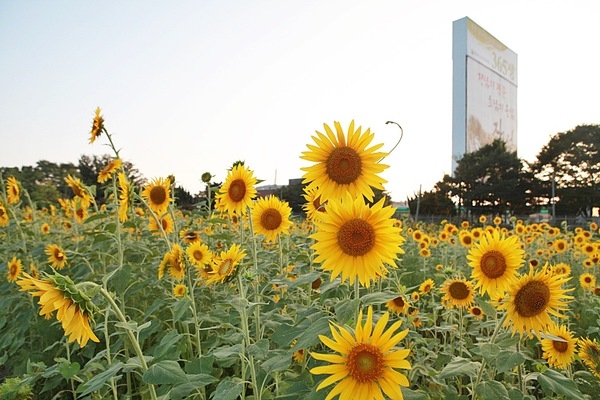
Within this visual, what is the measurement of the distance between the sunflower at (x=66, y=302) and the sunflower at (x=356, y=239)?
0.67 meters

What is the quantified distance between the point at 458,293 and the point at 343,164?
4.09ft

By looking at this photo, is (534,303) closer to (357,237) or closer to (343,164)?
(357,237)

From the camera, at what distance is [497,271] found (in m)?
1.99

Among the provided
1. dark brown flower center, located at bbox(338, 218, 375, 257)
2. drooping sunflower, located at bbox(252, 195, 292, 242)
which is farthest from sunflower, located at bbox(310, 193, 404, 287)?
drooping sunflower, located at bbox(252, 195, 292, 242)

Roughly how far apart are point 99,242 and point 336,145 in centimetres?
190

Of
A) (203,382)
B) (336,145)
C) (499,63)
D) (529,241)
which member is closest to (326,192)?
(336,145)

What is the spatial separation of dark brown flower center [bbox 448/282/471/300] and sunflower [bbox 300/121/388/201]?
3.77ft

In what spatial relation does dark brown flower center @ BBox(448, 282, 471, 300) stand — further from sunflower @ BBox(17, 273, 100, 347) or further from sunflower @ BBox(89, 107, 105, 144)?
sunflower @ BBox(89, 107, 105, 144)

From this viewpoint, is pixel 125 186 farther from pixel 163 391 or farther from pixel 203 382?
pixel 203 382

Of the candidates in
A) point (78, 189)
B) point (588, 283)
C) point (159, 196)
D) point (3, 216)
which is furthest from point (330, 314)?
point (3, 216)

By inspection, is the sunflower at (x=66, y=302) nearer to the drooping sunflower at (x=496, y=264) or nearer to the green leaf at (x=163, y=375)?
the green leaf at (x=163, y=375)

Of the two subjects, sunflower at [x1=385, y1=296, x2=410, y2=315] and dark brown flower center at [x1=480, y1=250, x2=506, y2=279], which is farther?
sunflower at [x1=385, y1=296, x2=410, y2=315]

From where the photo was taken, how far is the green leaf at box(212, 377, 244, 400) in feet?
5.08

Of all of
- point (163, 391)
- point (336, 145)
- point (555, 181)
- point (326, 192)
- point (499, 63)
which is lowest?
point (163, 391)
